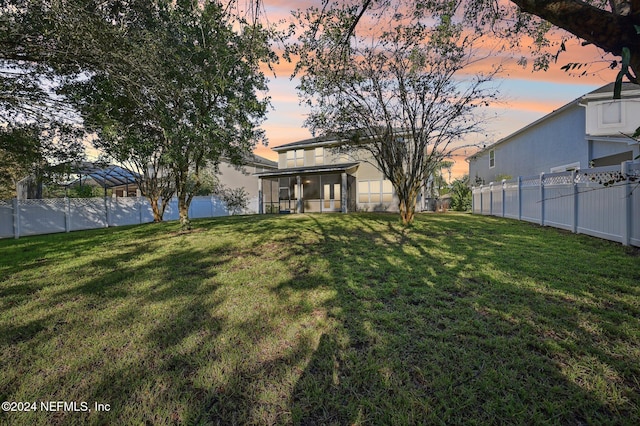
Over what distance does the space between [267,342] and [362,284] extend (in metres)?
1.96

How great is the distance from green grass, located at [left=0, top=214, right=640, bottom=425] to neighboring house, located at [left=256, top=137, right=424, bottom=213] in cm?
1449

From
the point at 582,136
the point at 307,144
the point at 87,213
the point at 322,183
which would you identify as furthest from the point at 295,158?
the point at 582,136

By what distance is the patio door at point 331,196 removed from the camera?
67.6 feet

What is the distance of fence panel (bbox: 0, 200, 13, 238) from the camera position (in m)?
10.9

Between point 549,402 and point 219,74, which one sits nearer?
point 549,402

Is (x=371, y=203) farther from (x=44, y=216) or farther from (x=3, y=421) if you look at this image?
(x=3, y=421)

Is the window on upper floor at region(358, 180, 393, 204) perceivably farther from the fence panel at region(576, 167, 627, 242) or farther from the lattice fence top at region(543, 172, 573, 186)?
the fence panel at region(576, 167, 627, 242)

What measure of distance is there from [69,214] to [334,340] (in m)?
16.0

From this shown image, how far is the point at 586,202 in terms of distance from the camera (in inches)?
274

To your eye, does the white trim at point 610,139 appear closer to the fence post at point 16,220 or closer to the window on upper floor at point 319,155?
the window on upper floor at point 319,155

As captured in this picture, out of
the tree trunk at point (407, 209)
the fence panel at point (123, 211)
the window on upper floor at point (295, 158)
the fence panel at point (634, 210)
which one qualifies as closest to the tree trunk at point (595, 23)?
the fence panel at point (634, 210)

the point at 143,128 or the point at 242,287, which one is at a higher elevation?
the point at 143,128

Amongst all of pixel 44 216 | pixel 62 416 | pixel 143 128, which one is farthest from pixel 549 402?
pixel 44 216

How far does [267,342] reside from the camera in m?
2.80
